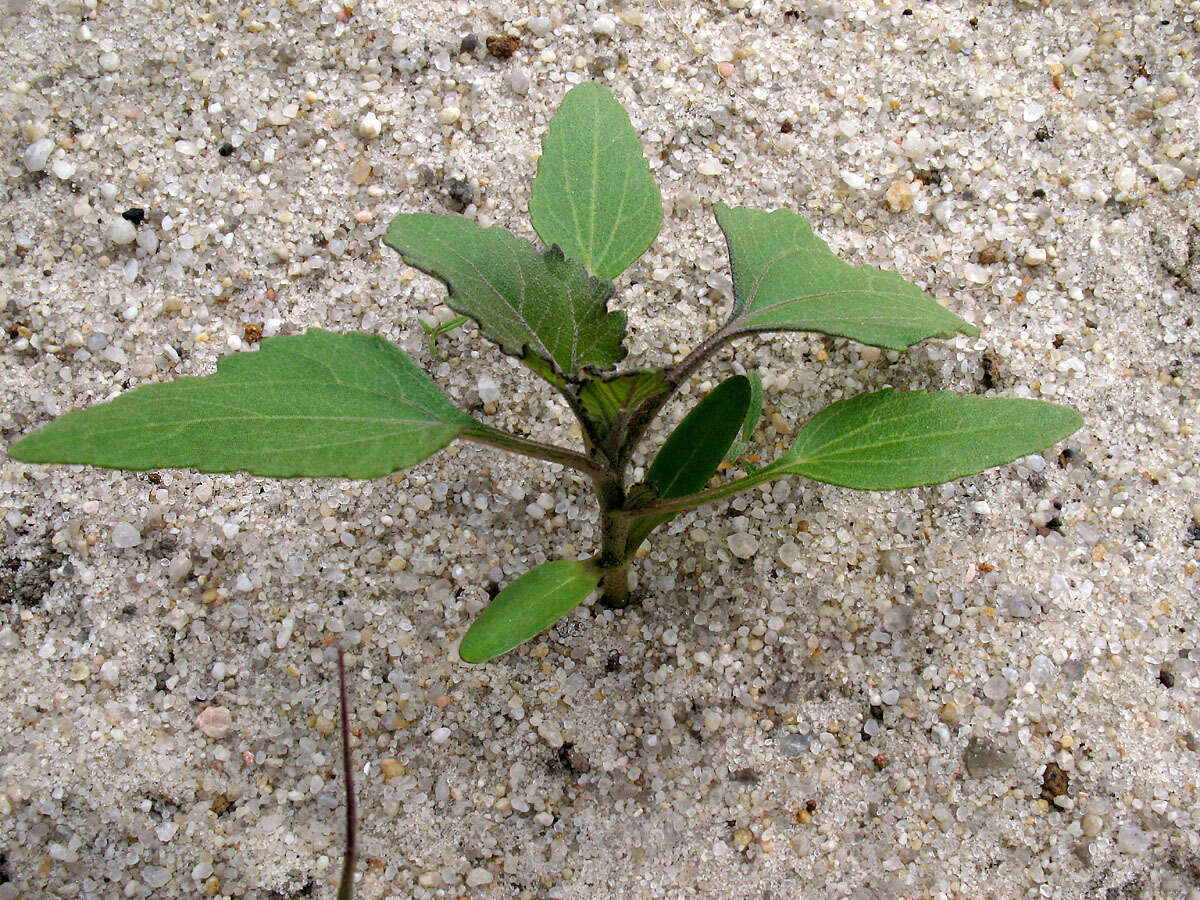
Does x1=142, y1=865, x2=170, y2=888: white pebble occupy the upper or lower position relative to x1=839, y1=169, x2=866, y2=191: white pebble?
lower

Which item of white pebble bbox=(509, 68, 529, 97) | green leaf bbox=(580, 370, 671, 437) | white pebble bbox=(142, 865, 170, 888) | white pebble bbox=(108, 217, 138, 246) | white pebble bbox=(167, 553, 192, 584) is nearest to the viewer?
green leaf bbox=(580, 370, 671, 437)

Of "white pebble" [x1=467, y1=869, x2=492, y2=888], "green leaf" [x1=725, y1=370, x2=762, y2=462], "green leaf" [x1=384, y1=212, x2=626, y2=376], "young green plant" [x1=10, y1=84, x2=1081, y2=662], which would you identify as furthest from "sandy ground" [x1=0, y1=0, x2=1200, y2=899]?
"green leaf" [x1=384, y1=212, x2=626, y2=376]

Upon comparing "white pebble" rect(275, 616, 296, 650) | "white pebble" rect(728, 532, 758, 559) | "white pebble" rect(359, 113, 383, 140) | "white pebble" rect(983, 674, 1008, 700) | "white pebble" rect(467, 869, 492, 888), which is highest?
"white pebble" rect(359, 113, 383, 140)

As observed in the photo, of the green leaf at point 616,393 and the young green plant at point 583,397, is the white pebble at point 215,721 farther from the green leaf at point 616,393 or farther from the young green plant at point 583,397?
the green leaf at point 616,393

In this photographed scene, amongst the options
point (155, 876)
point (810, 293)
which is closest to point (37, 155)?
point (155, 876)

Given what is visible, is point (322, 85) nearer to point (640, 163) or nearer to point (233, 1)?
point (233, 1)

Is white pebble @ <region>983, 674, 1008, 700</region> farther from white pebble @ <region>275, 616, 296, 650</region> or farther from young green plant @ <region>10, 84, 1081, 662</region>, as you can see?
white pebble @ <region>275, 616, 296, 650</region>
